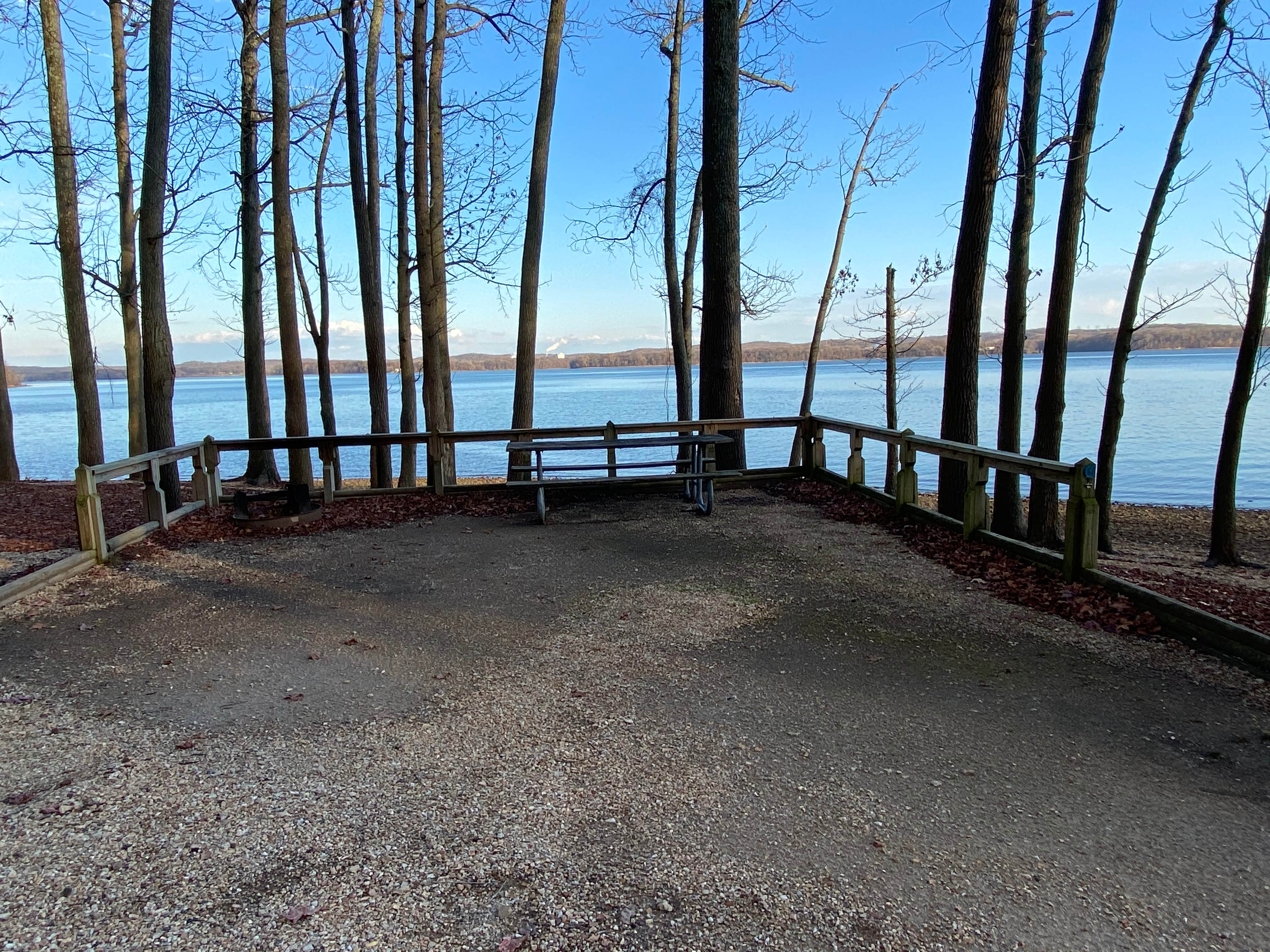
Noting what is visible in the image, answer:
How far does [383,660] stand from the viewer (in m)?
4.64

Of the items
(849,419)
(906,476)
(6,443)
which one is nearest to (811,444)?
(906,476)

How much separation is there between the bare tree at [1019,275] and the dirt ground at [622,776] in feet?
19.0

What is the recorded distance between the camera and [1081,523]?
17.8ft

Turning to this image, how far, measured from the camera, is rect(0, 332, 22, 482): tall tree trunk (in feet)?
43.8

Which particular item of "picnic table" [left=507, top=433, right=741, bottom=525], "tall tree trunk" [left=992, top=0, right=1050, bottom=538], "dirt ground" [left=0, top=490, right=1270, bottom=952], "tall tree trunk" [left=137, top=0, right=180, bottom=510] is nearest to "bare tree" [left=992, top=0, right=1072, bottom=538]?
"tall tree trunk" [left=992, top=0, right=1050, bottom=538]

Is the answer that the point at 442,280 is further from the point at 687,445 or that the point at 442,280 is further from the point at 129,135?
the point at 687,445

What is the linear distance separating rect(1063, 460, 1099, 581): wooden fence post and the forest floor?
1.70 feet

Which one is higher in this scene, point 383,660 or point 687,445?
point 687,445

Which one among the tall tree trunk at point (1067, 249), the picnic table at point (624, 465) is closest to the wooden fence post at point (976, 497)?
the picnic table at point (624, 465)

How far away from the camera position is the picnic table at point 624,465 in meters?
8.37

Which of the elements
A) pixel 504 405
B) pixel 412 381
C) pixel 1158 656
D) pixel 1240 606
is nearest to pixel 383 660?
pixel 1158 656

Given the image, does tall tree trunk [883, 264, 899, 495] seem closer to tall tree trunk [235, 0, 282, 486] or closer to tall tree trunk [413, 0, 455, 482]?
tall tree trunk [413, 0, 455, 482]

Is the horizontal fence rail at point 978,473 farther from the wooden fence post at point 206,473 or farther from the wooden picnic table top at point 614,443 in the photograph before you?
the wooden fence post at point 206,473

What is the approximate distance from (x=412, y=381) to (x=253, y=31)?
6434mm
